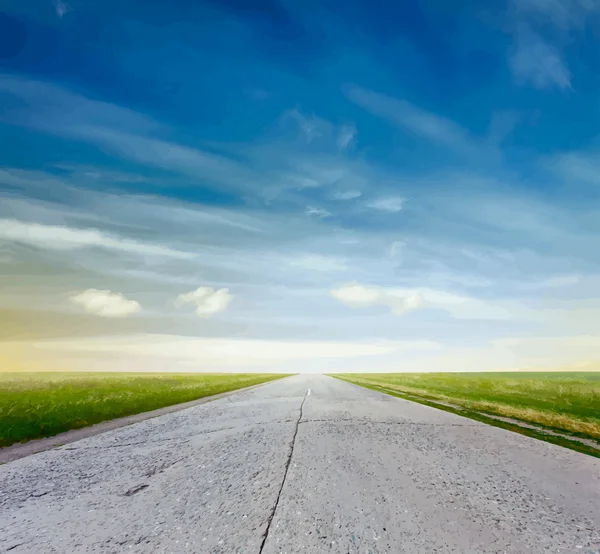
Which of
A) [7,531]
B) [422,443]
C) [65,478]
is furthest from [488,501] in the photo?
[65,478]

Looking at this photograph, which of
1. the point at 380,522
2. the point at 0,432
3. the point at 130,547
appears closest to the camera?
the point at 130,547

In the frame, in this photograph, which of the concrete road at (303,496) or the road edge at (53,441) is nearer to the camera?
the concrete road at (303,496)

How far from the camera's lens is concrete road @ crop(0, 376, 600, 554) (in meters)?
4.65

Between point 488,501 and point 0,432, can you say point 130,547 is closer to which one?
point 488,501

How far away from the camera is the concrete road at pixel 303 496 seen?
15.3 feet

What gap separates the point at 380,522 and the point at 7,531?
18.4 feet

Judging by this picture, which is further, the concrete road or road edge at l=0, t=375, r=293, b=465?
road edge at l=0, t=375, r=293, b=465

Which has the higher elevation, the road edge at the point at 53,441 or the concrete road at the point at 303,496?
the concrete road at the point at 303,496

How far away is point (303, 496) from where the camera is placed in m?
6.07

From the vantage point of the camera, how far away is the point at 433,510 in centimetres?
559

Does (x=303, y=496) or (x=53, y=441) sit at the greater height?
(x=303, y=496)

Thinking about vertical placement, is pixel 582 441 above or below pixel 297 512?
below

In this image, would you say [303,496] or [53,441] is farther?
[53,441]

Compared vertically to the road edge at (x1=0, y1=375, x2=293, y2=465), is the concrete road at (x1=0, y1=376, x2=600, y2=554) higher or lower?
higher
